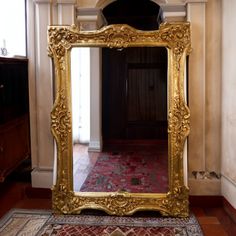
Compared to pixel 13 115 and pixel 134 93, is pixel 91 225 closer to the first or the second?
pixel 134 93

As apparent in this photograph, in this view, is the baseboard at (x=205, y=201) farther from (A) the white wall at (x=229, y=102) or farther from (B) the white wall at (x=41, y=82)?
(B) the white wall at (x=41, y=82)

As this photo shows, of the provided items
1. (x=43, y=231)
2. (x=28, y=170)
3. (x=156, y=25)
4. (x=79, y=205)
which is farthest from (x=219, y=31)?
(x=28, y=170)

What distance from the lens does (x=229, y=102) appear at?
113 inches

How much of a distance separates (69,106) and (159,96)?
2.59ft

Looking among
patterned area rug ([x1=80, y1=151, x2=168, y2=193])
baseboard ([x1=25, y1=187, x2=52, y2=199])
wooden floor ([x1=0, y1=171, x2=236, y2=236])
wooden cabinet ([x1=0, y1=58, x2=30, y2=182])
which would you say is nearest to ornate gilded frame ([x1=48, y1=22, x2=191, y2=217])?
patterned area rug ([x1=80, y1=151, x2=168, y2=193])

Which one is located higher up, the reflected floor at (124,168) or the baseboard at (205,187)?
the reflected floor at (124,168)

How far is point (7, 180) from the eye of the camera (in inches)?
146

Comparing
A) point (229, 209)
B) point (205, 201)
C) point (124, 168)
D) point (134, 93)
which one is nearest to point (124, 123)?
point (134, 93)

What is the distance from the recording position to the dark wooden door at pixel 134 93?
9.68 feet

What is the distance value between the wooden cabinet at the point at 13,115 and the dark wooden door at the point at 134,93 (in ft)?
3.02

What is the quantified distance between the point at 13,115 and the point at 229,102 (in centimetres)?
211

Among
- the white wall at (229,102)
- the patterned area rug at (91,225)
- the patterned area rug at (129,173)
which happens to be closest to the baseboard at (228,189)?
the white wall at (229,102)

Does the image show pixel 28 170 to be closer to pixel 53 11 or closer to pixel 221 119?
pixel 53 11

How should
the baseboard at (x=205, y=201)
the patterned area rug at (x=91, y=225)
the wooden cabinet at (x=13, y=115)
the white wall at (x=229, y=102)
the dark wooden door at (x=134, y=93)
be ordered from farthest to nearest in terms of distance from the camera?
the wooden cabinet at (x=13, y=115) < the baseboard at (x=205, y=201) < the dark wooden door at (x=134, y=93) < the white wall at (x=229, y=102) < the patterned area rug at (x=91, y=225)
